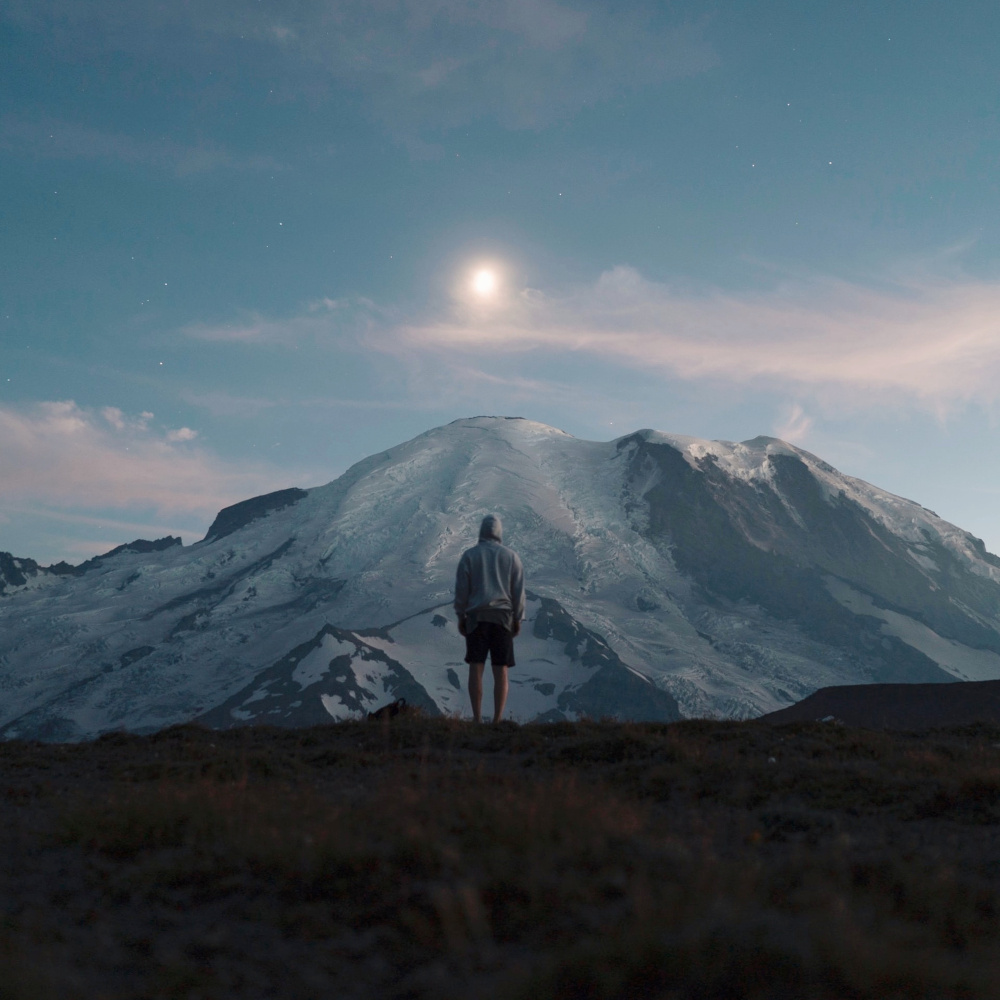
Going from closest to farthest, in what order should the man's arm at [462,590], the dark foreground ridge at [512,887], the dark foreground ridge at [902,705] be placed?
the dark foreground ridge at [512,887], the man's arm at [462,590], the dark foreground ridge at [902,705]

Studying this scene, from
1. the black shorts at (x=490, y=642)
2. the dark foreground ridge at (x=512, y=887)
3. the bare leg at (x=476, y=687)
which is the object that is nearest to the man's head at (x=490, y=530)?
the black shorts at (x=490, y=642)

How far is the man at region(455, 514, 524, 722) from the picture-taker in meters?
12.8

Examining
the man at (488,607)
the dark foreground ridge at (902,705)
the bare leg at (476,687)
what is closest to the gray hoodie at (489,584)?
the man at (488,607)

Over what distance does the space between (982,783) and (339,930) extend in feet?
16.6

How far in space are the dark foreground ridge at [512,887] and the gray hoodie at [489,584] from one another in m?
4.92

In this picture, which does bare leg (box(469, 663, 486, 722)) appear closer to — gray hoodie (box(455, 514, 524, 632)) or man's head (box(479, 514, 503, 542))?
gray hoodie (box(455, 514, 524, 632))

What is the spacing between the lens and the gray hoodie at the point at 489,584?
42.1ft

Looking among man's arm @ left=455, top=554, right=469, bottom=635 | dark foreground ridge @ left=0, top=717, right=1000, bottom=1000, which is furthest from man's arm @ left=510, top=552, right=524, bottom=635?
dark foreground ridge @ left=0, top=717, right=1000, bottom=1000

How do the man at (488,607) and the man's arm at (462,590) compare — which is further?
the man's arm at (462,590)

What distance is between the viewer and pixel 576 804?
5.50 meters

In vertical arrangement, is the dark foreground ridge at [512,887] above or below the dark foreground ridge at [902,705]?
below

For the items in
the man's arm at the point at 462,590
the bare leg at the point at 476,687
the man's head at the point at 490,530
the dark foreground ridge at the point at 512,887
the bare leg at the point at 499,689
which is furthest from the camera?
the man's head at the point at 490,530

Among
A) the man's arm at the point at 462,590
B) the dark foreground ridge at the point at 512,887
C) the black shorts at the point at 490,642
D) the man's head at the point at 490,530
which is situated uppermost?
the man's head at the point at 490,530

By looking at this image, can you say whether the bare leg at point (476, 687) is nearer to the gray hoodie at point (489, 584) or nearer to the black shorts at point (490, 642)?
the black shorts at point (490, 642)
